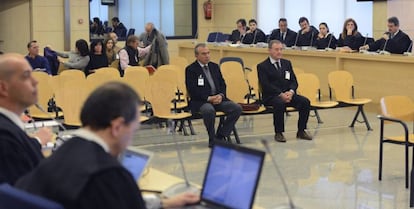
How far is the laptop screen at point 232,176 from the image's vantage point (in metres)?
2.84

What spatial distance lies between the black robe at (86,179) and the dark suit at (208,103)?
19.1ft

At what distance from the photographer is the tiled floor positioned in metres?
5.98

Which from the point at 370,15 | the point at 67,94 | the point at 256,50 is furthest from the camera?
the point at 370,15

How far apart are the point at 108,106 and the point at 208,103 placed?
6.05 meters

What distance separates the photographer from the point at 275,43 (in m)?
8.85

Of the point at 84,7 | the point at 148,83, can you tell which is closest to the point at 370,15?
the point at 84,7

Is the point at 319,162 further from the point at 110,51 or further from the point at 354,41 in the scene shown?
the point at 354,41

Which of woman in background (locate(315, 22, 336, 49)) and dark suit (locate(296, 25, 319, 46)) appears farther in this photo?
dark suit (locate(296, 25, 319, 46))

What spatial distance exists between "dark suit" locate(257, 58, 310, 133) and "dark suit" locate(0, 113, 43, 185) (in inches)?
225

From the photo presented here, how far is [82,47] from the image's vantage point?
10.5 metres

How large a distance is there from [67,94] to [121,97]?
225 inches

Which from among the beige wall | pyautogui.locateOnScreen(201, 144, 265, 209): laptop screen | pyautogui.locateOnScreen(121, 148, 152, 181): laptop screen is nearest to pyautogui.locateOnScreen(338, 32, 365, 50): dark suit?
the beige wall

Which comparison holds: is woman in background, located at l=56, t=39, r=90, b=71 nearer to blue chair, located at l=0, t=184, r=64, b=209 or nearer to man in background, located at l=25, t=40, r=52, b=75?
man in background, located at l=25, t=40, r=52, b=75

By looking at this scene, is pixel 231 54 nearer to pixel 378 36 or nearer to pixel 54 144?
pixel 378 36
